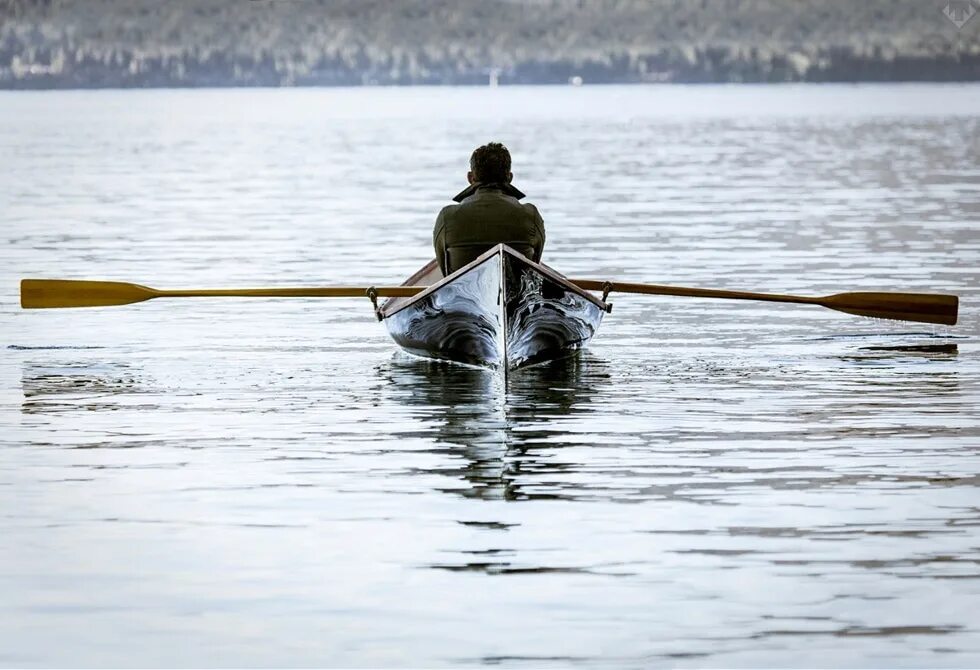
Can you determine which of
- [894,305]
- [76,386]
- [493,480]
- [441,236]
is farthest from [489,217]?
[493,480]

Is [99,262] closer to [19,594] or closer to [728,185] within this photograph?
[19,594]

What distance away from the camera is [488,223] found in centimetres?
1415

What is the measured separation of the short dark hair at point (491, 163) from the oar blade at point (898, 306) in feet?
10.1

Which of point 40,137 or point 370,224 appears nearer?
point 370,224

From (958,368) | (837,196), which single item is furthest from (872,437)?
(837,196)

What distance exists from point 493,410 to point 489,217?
5.76 feet

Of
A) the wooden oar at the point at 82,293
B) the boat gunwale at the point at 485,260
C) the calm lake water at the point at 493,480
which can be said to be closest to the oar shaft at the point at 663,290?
the boat gunwale at the point at 485,260

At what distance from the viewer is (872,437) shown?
11.8 metres

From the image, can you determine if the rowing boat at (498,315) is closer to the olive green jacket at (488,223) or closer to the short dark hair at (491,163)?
the olive green jacket at (488,223)

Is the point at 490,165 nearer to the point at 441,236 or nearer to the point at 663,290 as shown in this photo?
the point at 441,236

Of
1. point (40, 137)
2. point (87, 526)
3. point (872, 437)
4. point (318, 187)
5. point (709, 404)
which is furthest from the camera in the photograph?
point (40, 137)

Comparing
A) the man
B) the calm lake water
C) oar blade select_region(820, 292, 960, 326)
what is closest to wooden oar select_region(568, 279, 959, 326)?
oar blade select_region(820, 292, 960, 326)

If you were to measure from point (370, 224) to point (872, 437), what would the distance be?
70.6ft

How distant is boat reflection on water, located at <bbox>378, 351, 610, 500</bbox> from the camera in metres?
10.8
